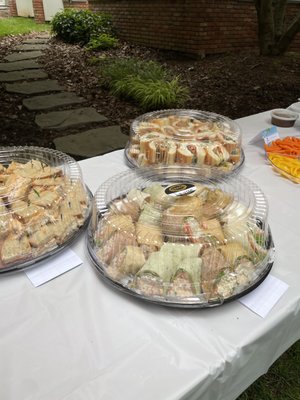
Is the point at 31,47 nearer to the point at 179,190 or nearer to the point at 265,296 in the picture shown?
the point at 179,190

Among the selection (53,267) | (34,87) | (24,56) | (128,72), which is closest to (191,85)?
(128,72)

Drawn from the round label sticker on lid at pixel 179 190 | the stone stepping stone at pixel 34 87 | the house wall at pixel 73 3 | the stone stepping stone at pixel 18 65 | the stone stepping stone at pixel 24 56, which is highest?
the house wall at pixel 73 3

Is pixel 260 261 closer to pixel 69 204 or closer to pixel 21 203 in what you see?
pixel 69 204

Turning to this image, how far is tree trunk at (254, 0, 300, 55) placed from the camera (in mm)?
5352

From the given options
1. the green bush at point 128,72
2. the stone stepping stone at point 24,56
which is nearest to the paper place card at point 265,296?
Answer: the green bush at point 128,72

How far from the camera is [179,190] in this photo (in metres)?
1.12

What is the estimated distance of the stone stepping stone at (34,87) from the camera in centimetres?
455

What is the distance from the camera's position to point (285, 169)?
5.21 feet

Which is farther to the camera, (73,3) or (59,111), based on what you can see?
(73,3)

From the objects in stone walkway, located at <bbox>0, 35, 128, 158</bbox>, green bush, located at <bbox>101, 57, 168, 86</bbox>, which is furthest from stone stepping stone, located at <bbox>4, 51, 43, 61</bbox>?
green bush, located at <bbox>101, 57, 168, 86</bbox>

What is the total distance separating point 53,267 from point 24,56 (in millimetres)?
6489

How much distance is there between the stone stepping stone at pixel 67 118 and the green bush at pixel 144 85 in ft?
2.11

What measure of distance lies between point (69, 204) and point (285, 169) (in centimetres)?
105

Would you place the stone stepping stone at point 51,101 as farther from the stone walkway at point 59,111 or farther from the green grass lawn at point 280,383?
the green grass lawn at point 280,383
